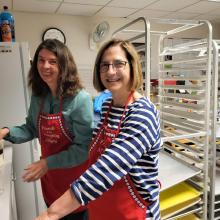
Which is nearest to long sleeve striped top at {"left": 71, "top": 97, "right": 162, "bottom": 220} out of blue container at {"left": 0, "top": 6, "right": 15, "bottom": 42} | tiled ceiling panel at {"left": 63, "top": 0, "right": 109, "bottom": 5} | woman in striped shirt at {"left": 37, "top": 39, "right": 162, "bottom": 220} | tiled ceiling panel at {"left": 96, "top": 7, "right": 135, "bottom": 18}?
woman in striped shirt at {"left": 37, "top": 39, "right": 162, "bottom": 220}

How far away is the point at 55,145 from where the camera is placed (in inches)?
55.0

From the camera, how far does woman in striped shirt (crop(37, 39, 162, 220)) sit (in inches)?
31.3

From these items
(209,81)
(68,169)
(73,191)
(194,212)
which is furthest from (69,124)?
(194,212)

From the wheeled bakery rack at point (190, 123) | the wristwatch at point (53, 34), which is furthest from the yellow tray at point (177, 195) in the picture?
the wristwatch at point (53, 34)

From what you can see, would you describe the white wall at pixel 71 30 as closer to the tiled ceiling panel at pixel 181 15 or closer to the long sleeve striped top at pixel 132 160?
the tiled ceiling panel at pixel 181 15

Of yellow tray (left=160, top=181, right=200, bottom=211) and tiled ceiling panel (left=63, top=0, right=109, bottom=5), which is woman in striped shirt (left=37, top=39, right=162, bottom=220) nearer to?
yellow tray (left=160, top=181, right=200, bottom=211)

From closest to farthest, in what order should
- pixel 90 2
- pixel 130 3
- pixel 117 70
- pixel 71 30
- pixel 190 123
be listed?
pixel 117 70 < pixel 190 123 < pixel 90 2 < pixel 130 3 < pixel 71 30

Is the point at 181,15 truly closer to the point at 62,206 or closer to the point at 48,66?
the point at 48,66

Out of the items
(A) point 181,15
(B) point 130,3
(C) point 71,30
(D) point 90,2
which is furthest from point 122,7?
(A) point 181,15

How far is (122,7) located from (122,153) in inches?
125

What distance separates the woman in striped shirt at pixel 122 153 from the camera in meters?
0.79

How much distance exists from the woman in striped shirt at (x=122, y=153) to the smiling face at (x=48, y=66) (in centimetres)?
31

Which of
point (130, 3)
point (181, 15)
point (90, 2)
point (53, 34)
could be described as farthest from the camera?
point (181, 15)

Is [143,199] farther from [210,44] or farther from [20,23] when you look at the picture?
[20,23]
